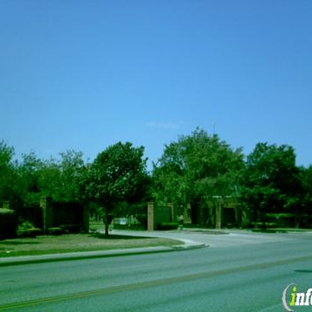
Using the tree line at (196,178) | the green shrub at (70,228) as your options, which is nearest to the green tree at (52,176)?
the tree line at (196,178)

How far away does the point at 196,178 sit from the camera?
5909 cm

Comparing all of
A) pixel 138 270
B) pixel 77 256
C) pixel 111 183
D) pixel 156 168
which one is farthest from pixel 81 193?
pixel 156 168

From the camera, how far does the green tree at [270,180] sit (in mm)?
52594

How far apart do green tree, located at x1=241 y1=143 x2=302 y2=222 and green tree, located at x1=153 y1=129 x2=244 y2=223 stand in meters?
2.18

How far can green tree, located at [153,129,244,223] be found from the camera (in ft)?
187

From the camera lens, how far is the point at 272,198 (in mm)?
53000

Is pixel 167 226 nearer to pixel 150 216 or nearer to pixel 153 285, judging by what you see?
pixel 150 216

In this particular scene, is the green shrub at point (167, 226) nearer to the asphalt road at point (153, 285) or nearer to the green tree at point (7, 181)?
the green tree at point (7, 181)

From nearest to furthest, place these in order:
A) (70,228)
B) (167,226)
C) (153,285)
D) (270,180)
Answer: (153,285), (70,228), (167,226), (270,180)

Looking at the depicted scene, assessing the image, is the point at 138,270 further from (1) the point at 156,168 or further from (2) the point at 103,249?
(1) the point at 156,168

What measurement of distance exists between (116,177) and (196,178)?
24.6 metres

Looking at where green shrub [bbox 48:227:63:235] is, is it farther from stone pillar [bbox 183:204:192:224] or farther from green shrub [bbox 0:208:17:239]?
stone pillar [bbox 183:204:192:224]

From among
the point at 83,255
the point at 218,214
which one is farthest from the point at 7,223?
the point at 218,214

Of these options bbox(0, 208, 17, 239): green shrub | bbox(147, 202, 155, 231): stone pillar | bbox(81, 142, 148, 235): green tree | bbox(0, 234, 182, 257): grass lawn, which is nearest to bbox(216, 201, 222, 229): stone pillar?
bbox(147, 202, 155, 231): stone pillar
